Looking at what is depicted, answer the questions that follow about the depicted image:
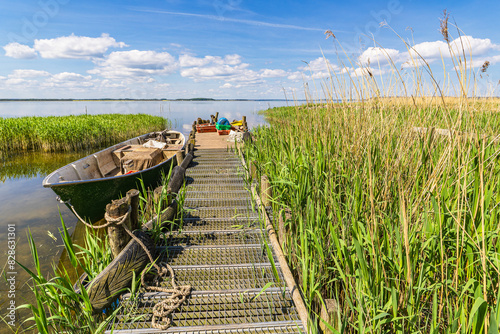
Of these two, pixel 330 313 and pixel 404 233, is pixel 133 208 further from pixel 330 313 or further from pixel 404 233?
pixel 404 233

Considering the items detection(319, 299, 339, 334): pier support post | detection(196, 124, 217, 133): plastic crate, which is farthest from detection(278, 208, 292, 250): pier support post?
detection(196, 124, 217, 133): plastic crate

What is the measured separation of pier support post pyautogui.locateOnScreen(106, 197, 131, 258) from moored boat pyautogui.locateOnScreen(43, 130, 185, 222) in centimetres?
154

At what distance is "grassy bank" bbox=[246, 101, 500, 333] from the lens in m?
1.53

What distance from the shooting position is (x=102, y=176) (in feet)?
22.2

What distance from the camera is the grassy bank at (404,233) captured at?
5.02ft

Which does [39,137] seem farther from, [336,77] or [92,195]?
[336,77]

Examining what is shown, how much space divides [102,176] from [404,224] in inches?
281

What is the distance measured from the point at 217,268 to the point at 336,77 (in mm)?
2771

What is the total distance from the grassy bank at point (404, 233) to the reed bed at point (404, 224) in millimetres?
10

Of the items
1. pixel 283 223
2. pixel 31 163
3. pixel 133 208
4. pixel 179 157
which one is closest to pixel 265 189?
pixel 283 223

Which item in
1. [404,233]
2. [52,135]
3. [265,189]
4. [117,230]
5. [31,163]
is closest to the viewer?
[404,233]

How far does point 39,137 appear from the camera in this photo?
487 inches

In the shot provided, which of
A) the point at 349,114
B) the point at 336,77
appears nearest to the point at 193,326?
the point at 349,114

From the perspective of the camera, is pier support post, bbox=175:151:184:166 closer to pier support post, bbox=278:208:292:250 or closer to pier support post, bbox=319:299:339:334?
pier support post, bbox=278:208:292:250
